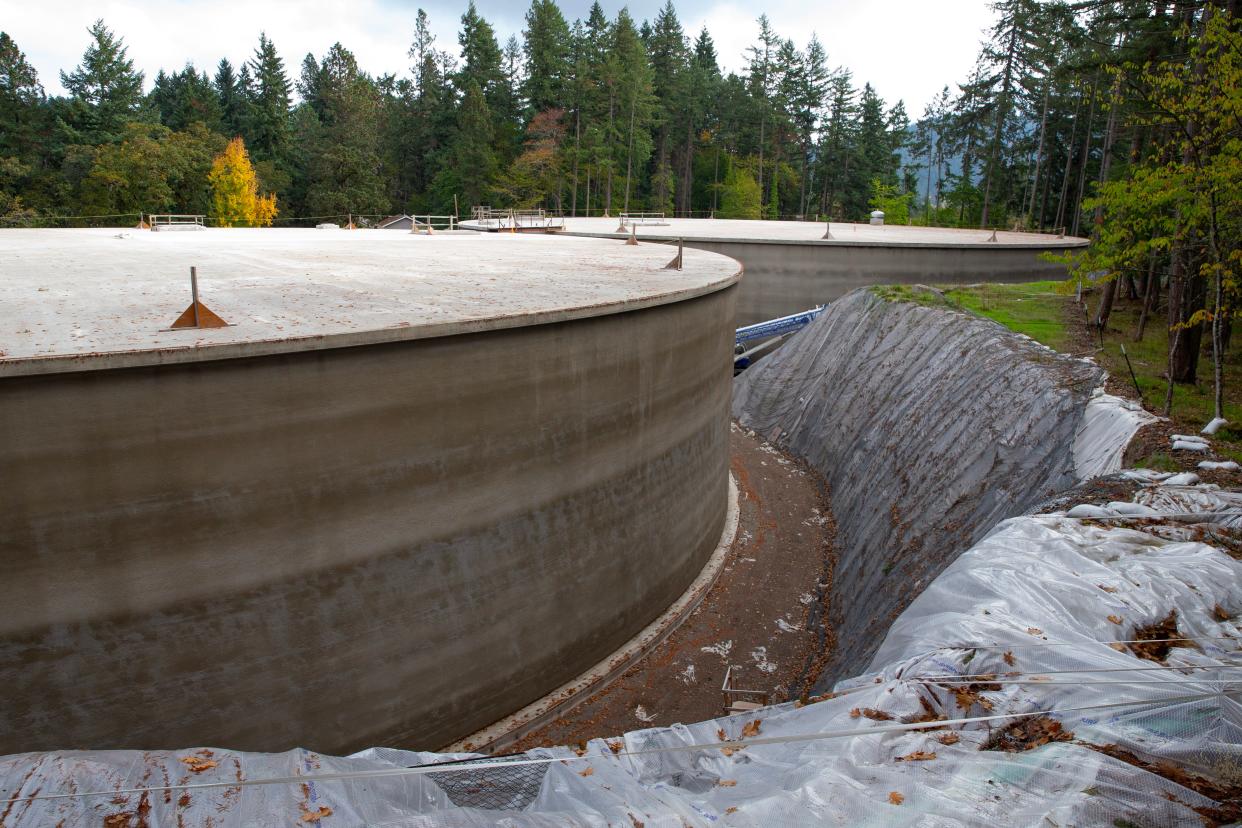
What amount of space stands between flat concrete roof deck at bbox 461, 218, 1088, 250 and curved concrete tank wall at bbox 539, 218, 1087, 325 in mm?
68

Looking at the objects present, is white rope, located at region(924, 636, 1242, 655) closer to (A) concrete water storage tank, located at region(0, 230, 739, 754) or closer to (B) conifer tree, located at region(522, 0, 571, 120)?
(A) concrete water storage tank, located at region(0, 230, 739, 754)

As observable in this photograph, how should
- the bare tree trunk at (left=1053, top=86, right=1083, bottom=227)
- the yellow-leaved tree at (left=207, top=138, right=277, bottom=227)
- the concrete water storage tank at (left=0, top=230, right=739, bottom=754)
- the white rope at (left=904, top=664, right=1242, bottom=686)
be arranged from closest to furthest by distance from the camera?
the white rope at (left=904, top=664, right=1242, bottom=686), the concrete water storage tank at (left=0, top=230, right=739, bottom=754), the yellow-leaved tree at (left=207, top=138, right=277, bottom=227), the bare tree trunk at (left=1053, top=86, right=1083, bottom=227)

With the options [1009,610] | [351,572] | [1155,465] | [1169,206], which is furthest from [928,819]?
[1169,206]

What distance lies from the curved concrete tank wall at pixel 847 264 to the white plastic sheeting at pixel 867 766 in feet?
71.9

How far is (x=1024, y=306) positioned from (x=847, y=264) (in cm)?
760

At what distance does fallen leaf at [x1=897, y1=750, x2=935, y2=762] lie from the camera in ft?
12.5

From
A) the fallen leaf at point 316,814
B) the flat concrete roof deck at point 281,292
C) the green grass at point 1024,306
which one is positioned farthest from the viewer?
the green grass at point 1024,306

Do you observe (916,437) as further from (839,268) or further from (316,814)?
(839,268)

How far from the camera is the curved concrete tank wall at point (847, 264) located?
26047 mm

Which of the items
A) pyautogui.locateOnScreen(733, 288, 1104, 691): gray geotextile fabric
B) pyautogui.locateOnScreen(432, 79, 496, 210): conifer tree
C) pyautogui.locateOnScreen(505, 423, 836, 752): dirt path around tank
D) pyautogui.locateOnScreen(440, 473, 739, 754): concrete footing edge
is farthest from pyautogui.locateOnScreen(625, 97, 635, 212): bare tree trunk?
pyautogui.locateOnScreen(440, 473, 739, 754): concrete footing edge

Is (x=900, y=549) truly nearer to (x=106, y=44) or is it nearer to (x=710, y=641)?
(x=710, y=641)

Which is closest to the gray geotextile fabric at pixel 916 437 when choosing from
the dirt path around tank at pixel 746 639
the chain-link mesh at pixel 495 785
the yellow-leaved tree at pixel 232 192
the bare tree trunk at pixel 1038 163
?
the dirt path around tank at pixel 746 639

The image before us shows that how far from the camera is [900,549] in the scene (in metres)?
11.1

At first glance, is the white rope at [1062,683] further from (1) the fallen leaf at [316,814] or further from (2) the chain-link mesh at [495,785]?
(1) the fallen leaf at [316,814]
